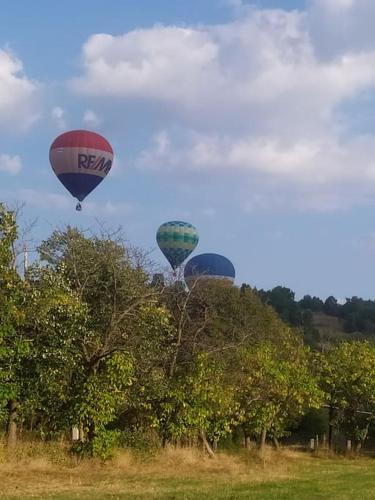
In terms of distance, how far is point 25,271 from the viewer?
22.8m

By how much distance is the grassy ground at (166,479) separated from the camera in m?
17.1

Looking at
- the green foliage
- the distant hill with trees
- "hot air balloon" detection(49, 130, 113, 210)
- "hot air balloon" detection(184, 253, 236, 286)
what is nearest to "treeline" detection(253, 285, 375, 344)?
the distant hill with trees

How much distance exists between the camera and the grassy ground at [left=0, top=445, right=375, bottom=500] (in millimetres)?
17125

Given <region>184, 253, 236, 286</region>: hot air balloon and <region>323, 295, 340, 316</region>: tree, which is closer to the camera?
<region>184, 253, 236, 286</region>: hot air balloon

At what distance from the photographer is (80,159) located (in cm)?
4916

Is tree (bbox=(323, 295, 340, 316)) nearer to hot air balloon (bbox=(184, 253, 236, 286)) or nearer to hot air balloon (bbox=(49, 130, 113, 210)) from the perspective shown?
hot air balloon (bbox=(184, 253, 236, 286))

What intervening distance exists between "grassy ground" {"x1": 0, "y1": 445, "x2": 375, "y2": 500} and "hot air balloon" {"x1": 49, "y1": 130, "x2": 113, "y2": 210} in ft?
88.6

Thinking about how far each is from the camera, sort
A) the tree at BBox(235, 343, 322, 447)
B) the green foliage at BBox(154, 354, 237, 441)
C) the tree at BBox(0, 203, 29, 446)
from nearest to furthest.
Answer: the tree at BBox(0, 203, 29, 446)
the green foliage at BBox(154, 354, 237, 441)
the tree at BBox(235, 343, 322, 447)

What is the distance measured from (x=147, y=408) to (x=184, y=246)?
43.0 metres

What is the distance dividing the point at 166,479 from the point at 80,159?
31.5m

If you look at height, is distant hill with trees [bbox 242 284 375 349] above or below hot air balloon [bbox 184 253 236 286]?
above

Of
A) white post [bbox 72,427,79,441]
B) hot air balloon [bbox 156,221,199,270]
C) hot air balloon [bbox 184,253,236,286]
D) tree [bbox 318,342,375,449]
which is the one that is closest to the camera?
white post [bbox 72,427,79,441]

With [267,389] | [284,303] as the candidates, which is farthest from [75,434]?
[284,303]

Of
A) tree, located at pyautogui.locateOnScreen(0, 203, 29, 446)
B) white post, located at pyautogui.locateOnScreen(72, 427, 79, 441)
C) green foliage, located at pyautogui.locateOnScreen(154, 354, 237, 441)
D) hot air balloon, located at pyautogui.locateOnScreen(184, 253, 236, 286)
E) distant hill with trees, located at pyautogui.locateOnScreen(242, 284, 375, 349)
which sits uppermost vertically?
distant hill with trees, located at pyautogui.locateOnScreen(242, 284, 375, 349)
